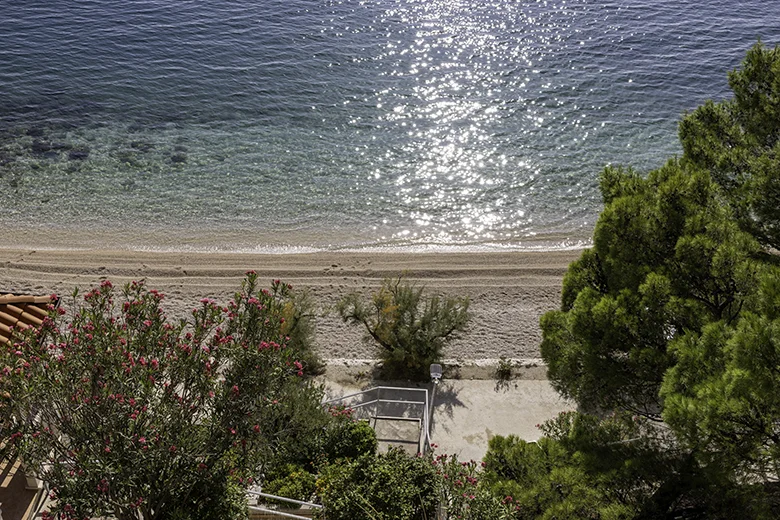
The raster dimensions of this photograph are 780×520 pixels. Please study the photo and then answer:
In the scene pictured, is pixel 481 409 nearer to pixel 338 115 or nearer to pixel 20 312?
pixel 20 312

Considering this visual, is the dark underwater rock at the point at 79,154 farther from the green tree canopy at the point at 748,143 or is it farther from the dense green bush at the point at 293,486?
the green tree canopy at the point at 748,143

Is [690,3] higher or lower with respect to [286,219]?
higher

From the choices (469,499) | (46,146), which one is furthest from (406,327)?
(46,146)

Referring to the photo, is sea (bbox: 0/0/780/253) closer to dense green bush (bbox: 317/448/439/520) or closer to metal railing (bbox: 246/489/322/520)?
metal railing (bbox: 246/489/322/520)

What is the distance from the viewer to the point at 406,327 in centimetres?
1537

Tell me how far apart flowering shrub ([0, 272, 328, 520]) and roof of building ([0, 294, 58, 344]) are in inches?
87.8

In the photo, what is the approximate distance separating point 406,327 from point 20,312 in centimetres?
764

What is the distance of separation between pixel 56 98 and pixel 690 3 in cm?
3623

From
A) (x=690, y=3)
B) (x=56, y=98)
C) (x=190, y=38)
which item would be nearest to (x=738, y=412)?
(x=56, y=98)

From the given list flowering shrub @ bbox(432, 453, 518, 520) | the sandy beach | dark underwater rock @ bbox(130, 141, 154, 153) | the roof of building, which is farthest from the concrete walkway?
dark underwater rock @ bbox(130, 141, 154, 153)

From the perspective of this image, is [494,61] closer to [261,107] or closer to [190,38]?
[261,107]

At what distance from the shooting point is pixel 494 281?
19922 mm

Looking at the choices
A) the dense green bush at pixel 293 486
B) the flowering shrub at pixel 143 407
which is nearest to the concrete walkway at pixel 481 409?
the dense green bush at pixel 293 486

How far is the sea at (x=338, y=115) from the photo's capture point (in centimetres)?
2317
